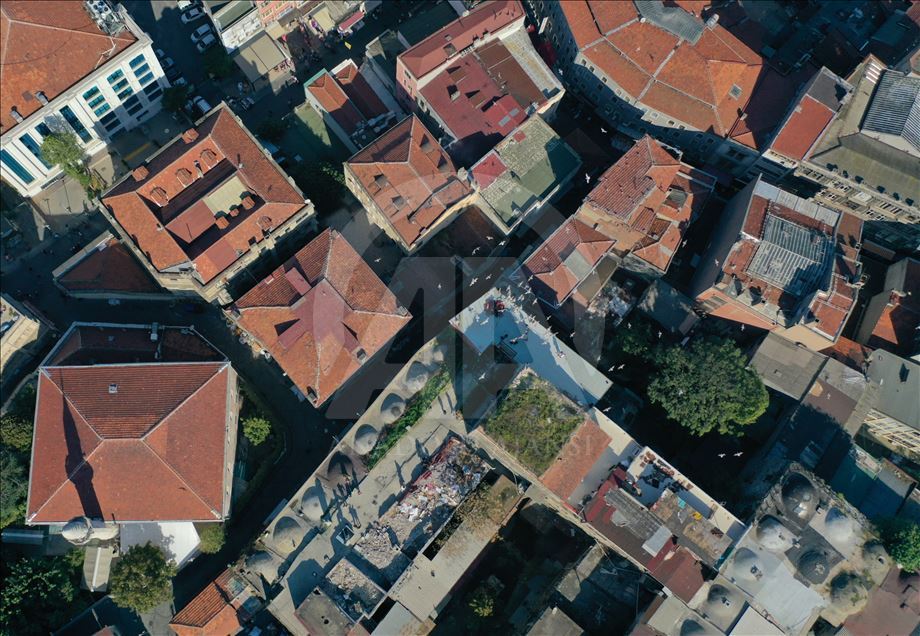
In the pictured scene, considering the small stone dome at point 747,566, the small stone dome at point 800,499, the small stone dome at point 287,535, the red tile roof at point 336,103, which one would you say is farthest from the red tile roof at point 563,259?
the small stone dome at point 287,535

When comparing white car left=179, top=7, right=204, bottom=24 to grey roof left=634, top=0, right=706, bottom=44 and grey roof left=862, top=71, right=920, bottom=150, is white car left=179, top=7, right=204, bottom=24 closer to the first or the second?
grey roof left=634, top=0, right=706, bottom=44

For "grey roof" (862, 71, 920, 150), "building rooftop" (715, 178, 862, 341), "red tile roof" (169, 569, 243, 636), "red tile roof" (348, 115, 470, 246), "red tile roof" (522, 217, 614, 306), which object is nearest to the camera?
"red tile roof" (169, 569, 243, 636)

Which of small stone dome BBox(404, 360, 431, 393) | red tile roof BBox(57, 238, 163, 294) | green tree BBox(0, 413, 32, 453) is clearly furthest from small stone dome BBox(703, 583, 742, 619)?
green tree BBox(0, 413, 32, 453)

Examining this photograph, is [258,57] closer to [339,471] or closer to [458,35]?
[458,35]

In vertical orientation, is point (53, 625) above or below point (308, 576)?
above

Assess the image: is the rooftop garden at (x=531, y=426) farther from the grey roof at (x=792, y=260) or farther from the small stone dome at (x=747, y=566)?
the grey roof at (x=792, y=260)

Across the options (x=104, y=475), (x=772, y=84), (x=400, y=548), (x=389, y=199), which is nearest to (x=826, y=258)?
(x=772, y=84)

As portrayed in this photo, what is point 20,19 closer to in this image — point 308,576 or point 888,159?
point 308,576
